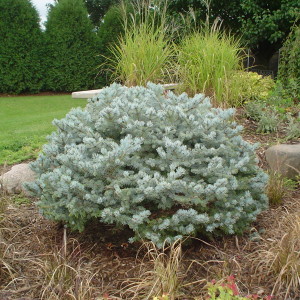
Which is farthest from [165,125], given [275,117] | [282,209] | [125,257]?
[275,117]

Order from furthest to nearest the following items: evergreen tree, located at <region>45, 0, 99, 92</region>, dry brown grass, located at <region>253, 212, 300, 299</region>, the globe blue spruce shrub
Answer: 1. evergreen tree, located at <region>45, 0, 99, 92</region>
2. the globe blue spruce shrub
3. dry brown grass, located at <region>253, 212, 300, 299</region>

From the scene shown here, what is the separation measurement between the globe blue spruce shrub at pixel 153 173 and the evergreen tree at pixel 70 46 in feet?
34.5

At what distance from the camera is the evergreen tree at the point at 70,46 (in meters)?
13.0

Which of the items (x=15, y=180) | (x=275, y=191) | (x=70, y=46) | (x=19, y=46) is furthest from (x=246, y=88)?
(x=19, y=46)

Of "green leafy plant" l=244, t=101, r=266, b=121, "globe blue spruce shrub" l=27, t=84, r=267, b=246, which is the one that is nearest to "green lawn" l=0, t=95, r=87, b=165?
"globe blue spruce shrub" l=27, t=84, r=267, b=246

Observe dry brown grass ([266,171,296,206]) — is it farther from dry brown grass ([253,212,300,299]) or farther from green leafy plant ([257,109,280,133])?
green leafy plant ([257,109,280,133])

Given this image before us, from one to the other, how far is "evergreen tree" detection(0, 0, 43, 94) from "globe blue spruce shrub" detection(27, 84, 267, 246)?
10.5 m

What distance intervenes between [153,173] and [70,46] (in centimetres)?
1141

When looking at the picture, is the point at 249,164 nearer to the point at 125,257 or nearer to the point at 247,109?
the point at 125,257

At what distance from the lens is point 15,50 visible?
12562 mm

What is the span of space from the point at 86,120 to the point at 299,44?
6325mm

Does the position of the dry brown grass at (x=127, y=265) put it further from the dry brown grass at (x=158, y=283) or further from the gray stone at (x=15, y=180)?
the gray stone at (x=15, y=180)

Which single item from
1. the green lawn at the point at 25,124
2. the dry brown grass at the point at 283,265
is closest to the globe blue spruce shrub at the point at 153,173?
the dry brown grass at the point at 283,265

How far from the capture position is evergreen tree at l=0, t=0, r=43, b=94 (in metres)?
12.4
